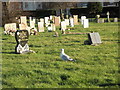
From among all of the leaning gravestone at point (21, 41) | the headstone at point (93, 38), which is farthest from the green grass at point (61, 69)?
the headstone at point (93, 38)

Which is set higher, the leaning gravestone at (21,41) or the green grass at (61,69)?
the leaning gravestone at (21,41)

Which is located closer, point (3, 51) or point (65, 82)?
point (65, 82)

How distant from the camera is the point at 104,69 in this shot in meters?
8.92

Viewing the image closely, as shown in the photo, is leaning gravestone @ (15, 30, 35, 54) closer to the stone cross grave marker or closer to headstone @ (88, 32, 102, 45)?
the stone cross grave marker

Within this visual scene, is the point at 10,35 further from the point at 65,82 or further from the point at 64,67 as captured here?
the point at 65,82

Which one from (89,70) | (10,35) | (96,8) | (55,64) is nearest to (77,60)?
(55,64)

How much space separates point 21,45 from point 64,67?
3.60m

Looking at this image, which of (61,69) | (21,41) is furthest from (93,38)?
(61,69)

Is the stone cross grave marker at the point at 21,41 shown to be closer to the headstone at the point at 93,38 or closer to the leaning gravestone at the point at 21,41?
the leaning gravestone at the point at 21,41

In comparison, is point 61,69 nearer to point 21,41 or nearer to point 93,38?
point 21,41

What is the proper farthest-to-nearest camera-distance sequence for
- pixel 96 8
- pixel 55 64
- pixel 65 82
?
1. pixel 96 8
2. pixel 55 64
3. pixel 65 82

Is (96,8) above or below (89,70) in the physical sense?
above

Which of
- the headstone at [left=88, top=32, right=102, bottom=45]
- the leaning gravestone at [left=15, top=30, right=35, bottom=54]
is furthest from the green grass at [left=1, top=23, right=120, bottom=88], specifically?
the headstone at [left=88, top=32, right=102, bottom=45]

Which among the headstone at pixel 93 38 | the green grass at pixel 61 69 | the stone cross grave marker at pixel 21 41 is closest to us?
the green grass at pixel 61 69
